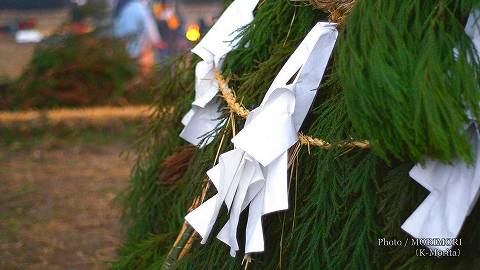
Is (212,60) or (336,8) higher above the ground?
(336,8)

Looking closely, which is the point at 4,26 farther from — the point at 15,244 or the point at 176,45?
the point at 15,244

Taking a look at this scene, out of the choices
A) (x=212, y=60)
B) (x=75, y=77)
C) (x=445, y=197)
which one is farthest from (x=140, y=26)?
(x=445, y=197)

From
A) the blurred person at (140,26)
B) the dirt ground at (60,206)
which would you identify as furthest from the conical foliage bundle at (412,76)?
the blurred person at (140,26)

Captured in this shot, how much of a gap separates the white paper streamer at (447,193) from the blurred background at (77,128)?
90.8 inches

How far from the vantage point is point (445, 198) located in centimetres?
140

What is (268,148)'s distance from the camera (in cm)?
159

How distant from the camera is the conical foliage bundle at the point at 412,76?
51.9 inches

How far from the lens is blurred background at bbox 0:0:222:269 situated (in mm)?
4062

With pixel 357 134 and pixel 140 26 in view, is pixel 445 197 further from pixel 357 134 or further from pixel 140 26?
pixel 140 26

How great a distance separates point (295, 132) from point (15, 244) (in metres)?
2.58

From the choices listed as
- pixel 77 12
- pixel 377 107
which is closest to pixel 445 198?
pixel 377 107

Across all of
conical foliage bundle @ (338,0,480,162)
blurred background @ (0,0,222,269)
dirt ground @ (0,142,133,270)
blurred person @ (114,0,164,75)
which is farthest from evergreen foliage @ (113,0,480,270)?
blurred person @ (114,0,164,75)

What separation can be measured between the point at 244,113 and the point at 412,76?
55 cm

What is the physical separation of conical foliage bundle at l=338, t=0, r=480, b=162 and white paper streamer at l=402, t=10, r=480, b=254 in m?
0.04
